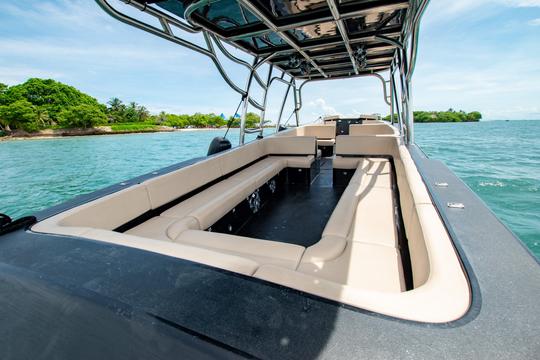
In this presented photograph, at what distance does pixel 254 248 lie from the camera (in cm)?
116

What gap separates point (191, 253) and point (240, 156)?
2.25 meters

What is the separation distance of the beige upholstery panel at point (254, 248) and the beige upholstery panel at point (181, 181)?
503 mm

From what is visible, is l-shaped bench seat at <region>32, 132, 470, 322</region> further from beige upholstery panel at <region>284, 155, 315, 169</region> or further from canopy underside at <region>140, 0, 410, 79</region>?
canopy underside at <region>140, 0, 410, 79</region>

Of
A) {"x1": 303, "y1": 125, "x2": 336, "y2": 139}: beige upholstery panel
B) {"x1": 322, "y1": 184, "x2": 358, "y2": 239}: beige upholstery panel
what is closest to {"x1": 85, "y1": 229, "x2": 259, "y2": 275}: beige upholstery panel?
{"x1": 322, "y1": 184, "x2": 358, "y2": 239}: beige upholstery panel

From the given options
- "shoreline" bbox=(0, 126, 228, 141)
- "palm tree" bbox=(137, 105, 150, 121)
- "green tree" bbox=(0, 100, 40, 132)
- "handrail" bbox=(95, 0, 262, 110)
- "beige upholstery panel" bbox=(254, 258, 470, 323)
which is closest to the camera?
"beige upholstery panel" bbox=(254, 258, 470, 323)

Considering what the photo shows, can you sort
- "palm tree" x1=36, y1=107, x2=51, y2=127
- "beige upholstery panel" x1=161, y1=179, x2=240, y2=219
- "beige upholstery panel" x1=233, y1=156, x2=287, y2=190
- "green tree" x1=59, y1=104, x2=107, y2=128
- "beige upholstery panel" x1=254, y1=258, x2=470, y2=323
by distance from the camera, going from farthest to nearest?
1. "green tree" x1=59, y1=104, x2=107, y2=128
2. "palm tree" x1=36, y1=107, x2=51, y2=127
3. "beige upholstery panel" x1=233, y1=156, x2=287, y2=190
4. "beige upholstery panel" x1=161, y1=179, x2=240, y2=219
5. "beige upholstery panel" x1=254, y1=258, x2=470, y2=323

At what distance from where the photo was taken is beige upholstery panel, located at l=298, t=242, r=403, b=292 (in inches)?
38.1

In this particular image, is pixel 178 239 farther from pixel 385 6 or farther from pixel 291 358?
pixel 385 6

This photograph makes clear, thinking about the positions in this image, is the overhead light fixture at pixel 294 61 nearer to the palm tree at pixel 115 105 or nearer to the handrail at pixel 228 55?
the handrail at pixel 228 55

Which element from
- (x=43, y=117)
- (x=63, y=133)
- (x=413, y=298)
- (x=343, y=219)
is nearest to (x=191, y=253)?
(x=413, y=298)

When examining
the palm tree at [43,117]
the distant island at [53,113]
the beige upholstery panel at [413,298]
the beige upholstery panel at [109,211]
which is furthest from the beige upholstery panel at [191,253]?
the palm tree at [43,117]

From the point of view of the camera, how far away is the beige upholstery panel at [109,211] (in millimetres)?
1149

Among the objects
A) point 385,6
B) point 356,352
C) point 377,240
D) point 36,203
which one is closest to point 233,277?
point 356,352

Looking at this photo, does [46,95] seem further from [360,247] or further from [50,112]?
[360,247]
